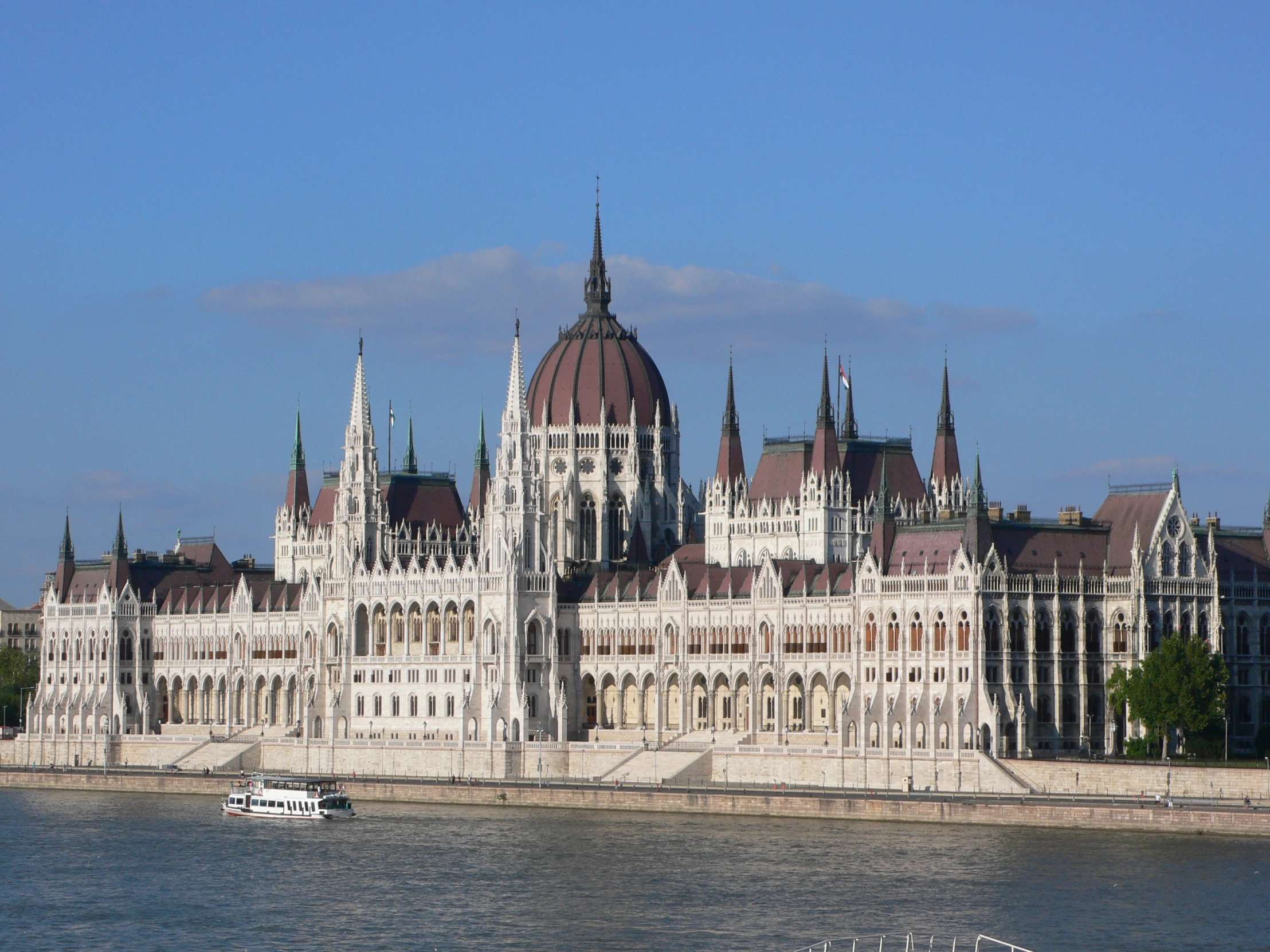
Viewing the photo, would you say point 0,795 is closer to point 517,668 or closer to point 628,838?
point 517,668

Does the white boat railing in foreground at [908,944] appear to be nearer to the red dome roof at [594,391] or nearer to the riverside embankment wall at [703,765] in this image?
the riverside embankment wall at [703,765]

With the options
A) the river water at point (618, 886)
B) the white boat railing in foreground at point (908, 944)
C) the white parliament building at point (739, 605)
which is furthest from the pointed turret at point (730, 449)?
the white boat railing in foreground at point (908, 944)

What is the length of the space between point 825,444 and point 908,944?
87.4 metres

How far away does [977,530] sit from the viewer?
15138cm

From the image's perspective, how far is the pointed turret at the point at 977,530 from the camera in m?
151

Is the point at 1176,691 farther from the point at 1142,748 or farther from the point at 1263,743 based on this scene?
the point at 1263,743

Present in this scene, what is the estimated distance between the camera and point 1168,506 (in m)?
154

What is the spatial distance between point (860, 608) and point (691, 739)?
1482 centimetres

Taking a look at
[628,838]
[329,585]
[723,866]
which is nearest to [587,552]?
[329,585]

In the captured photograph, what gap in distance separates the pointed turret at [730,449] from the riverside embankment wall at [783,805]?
117 feet

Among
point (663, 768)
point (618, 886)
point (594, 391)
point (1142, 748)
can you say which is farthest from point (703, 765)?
point (594, 391)

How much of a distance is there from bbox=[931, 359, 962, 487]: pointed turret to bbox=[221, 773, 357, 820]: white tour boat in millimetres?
47987

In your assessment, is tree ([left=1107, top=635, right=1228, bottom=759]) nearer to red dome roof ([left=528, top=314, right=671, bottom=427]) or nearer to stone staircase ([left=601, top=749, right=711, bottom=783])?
stone staircase ([left=601, top=749, right=711, bottom=783])

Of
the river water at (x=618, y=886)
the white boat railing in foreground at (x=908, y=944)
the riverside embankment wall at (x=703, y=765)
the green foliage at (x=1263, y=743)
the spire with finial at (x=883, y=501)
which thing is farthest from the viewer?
the spire with finial at (x=883, y=501)
